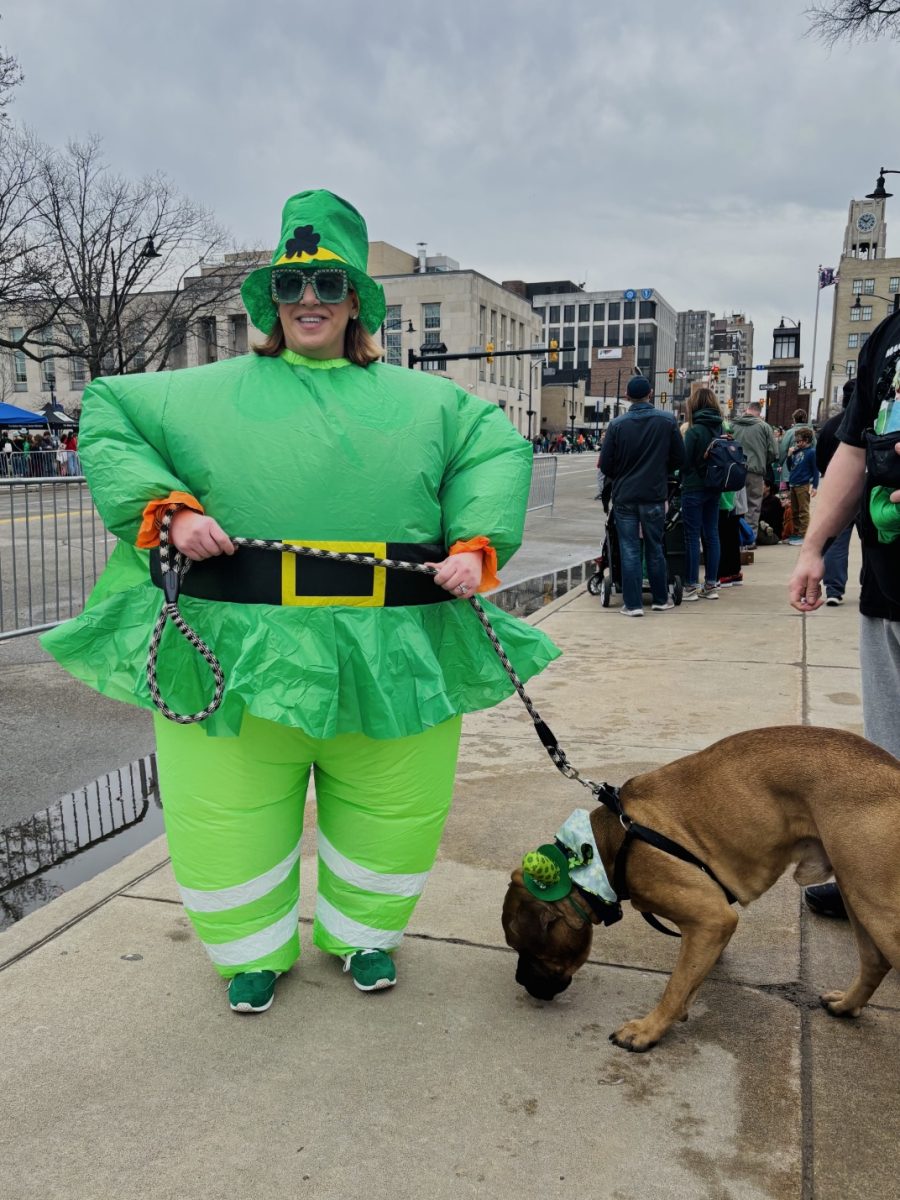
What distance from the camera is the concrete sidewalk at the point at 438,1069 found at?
1896 mm

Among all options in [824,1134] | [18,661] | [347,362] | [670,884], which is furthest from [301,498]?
[18,661]

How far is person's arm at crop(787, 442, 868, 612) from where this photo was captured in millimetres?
2559

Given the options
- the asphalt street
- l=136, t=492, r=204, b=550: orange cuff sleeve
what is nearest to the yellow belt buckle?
l=136, t=492, r=204, b=550: orange cuff sleeve

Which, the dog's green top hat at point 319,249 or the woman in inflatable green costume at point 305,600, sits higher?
the dog's green top hat at point 319,249

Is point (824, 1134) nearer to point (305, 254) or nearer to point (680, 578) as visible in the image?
point (305, 254)

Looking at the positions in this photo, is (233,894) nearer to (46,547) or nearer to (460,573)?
(460,573)

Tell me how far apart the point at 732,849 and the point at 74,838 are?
2.62 m

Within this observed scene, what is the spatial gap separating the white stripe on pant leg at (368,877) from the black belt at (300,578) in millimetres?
735

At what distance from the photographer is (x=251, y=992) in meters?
2.42

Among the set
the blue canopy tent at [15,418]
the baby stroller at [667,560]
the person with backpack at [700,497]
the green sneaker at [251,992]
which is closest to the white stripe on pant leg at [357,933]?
the green sneaker at [251,992]

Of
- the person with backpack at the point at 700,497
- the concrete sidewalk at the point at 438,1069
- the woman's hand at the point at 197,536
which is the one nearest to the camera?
the concrete sidewalk at the point at 438,1069

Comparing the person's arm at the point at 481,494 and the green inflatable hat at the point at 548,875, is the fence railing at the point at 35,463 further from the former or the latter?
the green inflatable hat at the point at 548,875

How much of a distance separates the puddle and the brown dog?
5.83ft

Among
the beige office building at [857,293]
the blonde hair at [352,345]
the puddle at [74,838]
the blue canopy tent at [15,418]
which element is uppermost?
the beige office building at [857,293]
